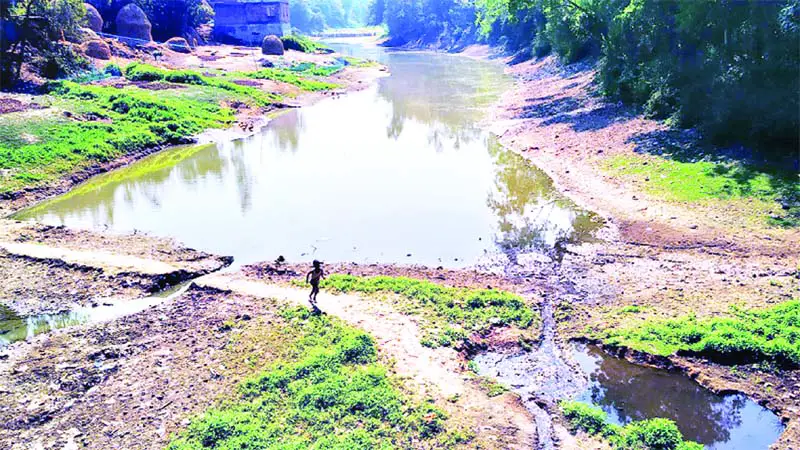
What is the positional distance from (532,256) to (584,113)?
20.7 meters

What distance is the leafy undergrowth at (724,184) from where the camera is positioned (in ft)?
68.3

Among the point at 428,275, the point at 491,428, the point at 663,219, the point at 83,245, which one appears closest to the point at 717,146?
the point at 663,219

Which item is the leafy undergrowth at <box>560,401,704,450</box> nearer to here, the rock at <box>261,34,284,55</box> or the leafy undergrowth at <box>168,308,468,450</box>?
the leafy undergrowth at <box>168,308,468,450</box>

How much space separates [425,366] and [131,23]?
72.1 metres

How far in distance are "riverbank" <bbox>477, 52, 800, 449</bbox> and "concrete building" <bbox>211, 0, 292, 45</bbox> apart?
70.5 m

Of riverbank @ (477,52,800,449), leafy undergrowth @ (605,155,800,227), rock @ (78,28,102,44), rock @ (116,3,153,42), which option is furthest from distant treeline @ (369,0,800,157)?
rock @ (116,3,153,42)

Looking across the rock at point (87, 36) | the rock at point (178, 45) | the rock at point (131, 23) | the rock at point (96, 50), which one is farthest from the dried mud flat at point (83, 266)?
the rock at point (178, 45)

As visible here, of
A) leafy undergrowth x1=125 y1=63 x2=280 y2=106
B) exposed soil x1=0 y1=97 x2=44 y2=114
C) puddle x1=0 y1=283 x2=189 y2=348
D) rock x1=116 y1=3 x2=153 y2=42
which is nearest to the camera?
puddle x1=0 y1=283 x2=189 y2=348

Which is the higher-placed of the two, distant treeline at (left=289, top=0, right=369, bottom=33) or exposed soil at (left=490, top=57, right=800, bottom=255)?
distant treeline at (left=289, top=0, right=369, bottom=33)

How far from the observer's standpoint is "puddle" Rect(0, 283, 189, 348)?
16094 mm

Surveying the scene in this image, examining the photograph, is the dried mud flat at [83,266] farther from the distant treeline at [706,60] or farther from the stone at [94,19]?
the stone at [94,19]

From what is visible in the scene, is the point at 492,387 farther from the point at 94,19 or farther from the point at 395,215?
the point at 94,19

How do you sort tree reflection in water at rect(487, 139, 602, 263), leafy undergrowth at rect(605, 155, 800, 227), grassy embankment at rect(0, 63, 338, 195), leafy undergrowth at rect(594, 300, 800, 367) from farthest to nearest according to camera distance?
1. grassy embankment at rect(0, 63, 338, 195)
2. tree reflection in water at rect(487, 139, 602, 263)
3. leafy undergrowth at rect(605, 155, 800, 227)
4. leafy undergrowth at rect(594, 300, 800, 367)

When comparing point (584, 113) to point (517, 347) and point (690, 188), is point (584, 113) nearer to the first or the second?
point (690, 188)
